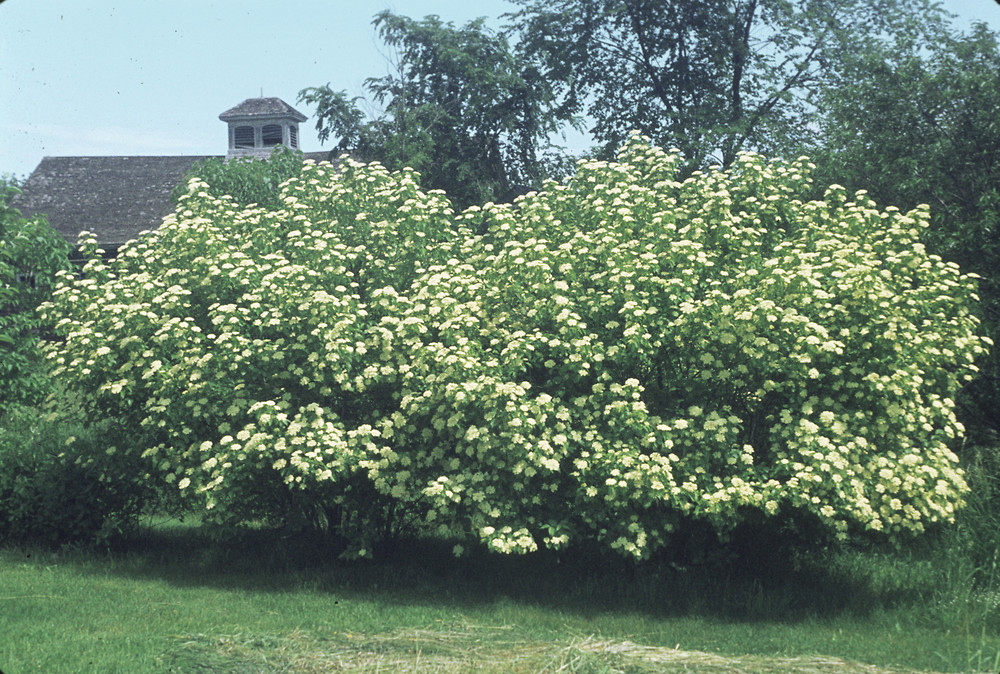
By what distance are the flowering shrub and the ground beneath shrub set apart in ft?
5.48

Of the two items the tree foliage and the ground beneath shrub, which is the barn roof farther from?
the ground beneath shrub

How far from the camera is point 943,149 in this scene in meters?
14.4

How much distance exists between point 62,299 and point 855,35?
2222cm

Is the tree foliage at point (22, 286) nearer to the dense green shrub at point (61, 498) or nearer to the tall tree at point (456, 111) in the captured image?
the dense green shrub at point (61, 498)

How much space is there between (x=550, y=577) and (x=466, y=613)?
146 cm

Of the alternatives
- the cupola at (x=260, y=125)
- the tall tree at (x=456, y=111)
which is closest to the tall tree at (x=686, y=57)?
the tall tree at (x=456, y=111)

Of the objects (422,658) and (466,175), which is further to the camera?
(466,175)

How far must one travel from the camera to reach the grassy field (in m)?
7.59

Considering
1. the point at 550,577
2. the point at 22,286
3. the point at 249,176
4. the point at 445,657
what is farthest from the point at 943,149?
the point at 22,286

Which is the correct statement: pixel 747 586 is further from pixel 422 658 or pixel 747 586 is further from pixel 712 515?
pixel 422 658

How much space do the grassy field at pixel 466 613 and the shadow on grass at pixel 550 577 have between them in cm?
2

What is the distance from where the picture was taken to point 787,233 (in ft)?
40.9

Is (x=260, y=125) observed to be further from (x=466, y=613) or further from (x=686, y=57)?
(x=466, y=613)

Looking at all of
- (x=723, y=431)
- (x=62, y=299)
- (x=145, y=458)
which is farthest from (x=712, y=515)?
(x=62, y=299)
